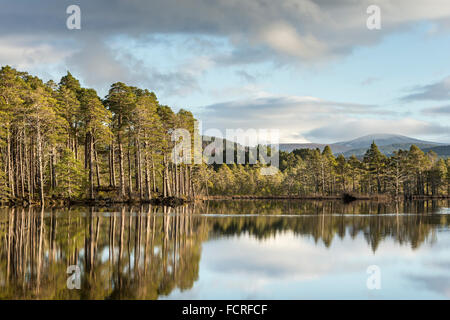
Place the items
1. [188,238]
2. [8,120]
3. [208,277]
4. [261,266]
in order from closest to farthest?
1. [208,277]
2. [261,266]
3. [188,238]
4. [8,120]

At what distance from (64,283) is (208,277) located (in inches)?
148

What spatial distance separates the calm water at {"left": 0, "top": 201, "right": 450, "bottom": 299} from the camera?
416 inches

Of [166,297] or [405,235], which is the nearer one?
[166,297]

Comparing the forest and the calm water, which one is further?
the forest

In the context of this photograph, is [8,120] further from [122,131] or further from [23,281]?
[23,281]

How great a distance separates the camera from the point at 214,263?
1441 cm

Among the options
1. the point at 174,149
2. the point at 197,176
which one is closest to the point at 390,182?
the point at 197,176

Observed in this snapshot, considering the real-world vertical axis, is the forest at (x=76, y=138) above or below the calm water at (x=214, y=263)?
above

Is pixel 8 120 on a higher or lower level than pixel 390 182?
higher

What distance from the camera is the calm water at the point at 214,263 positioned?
10.6 meters

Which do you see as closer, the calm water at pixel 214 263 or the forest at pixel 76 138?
the calm water at pixel 214 263

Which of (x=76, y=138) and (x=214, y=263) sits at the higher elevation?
(x=76, y=138)

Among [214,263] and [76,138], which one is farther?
[76,138]
